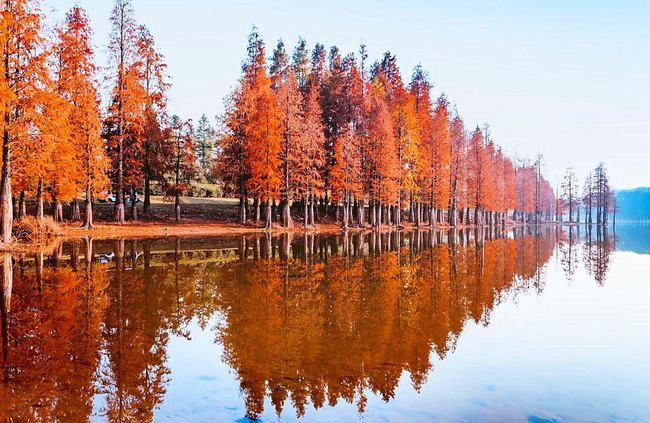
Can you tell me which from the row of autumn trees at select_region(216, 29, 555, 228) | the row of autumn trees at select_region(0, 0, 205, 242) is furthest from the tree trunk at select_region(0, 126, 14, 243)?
the row of autumn trees at select_region(216, 29, 555, 228)

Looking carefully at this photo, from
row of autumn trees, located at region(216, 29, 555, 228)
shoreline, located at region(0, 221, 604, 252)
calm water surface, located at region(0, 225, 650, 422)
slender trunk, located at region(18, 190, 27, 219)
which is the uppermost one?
row of autumn trees, located at region(216, 29, 555, 228)

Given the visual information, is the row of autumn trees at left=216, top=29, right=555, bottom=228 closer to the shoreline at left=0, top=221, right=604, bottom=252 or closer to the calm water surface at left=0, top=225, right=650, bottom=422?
the shoreline at left=0, top=221, right=604, bottom=252

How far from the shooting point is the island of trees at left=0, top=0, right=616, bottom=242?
2603 centimetres

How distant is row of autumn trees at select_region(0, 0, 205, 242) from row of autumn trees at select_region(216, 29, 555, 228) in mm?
6396

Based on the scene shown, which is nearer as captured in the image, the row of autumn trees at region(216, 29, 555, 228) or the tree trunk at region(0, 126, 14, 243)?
the tree trunk at region(0, 126, 14, 243)

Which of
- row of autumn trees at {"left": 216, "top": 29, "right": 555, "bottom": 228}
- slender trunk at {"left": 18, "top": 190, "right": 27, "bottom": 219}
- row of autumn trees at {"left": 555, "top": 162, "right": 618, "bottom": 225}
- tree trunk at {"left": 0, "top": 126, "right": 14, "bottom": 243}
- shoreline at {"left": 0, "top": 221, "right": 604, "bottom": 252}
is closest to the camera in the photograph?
tree trunk at {"left": 0, "top": 126, "right": 14, "bottom": 243}

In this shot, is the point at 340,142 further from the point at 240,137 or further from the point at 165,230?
the point at 165,230

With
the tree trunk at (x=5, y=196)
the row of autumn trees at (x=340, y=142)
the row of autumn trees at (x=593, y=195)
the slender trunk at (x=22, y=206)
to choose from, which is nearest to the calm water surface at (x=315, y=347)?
the tree trunk at (x=5, y=196)

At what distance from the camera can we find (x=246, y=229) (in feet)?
144

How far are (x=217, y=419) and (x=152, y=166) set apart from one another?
43.4 metres

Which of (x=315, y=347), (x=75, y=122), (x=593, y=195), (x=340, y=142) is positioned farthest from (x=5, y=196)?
(x=593, y=195)

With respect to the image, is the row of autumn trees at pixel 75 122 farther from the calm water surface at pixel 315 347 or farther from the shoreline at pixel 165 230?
the calm water surface at pixel 315 347

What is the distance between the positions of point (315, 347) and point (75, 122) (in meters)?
34.3

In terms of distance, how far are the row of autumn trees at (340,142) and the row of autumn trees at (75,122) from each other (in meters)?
6.40
